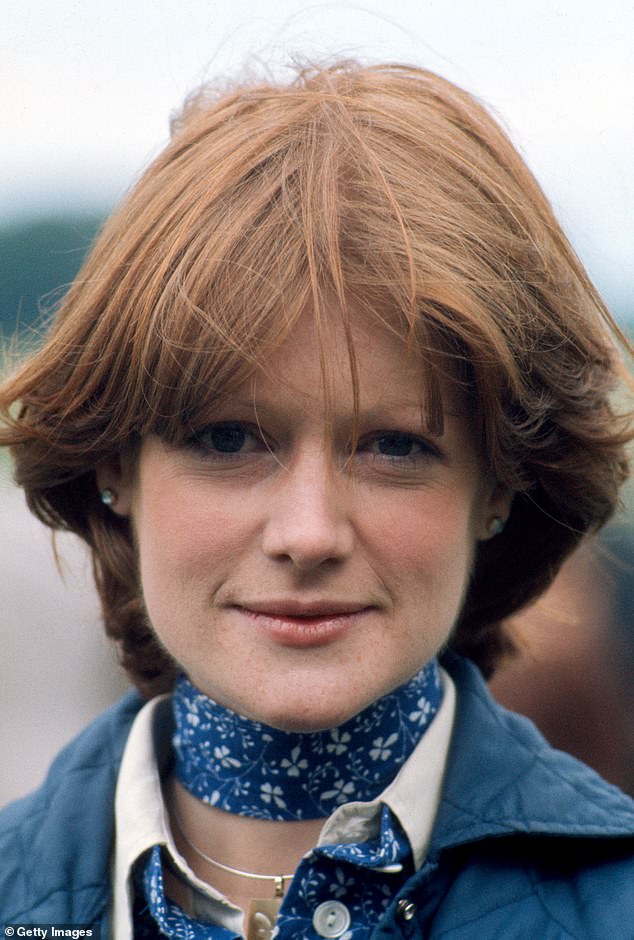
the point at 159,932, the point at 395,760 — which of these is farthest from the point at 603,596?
the point at 159,932

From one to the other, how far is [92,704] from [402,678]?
2.66m

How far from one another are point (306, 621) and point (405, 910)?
1.50 feet

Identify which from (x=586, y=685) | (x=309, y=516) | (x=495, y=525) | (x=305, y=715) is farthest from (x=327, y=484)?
(x=586, y=685)

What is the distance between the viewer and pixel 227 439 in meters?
1.83

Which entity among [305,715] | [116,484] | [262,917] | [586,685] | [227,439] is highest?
[227,439]

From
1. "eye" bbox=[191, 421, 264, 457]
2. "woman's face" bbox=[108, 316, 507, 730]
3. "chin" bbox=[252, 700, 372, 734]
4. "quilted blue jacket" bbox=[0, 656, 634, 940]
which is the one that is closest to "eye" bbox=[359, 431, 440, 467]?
"woman's face" bbox=[108, 316, 507, 730]

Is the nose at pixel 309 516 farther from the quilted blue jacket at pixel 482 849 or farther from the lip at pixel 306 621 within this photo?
the quilted blue jacket at pixel 482 849

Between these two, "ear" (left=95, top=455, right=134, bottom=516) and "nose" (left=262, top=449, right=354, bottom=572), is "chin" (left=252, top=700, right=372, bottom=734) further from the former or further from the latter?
"ear" (left=95, top=455, right=134, bottom=516)

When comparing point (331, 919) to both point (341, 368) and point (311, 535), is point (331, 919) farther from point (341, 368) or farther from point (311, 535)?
point (341, 368)

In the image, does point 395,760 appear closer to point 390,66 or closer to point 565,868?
point 565,868

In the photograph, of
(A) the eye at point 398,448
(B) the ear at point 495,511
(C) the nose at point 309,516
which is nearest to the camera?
(C) the nose at point 309,516

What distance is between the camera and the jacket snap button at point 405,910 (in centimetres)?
176

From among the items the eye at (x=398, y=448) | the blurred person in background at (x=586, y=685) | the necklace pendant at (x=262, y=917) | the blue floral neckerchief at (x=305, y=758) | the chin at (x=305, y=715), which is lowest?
the blurred person in background at (x=586, y=685)

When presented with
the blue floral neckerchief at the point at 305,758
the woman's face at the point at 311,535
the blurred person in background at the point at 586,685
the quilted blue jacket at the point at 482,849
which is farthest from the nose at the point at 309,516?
the blurred person in background at the point at 586,685
